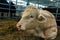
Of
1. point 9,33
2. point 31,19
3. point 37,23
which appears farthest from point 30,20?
point 9,33

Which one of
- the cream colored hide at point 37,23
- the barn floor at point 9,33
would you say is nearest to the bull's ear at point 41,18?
the cream colored hide at point 37,23

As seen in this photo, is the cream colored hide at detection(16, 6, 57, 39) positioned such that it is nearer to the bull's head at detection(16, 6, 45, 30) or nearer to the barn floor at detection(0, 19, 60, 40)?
the bull's head at detection(16, 6, 45, 30)

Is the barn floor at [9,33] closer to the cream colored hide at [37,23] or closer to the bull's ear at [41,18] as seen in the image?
the cream colored hide at [37,23]

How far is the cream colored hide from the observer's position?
10.9 feet

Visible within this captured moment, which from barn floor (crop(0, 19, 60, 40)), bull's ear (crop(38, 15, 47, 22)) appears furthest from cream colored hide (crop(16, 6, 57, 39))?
barn floor (crop(0, 19, 60, 40))

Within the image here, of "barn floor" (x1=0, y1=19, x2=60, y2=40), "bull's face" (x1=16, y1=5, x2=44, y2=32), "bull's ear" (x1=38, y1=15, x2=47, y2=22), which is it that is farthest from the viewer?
"barn floor" (x1=0, y1=19, x2=60, y2=40)

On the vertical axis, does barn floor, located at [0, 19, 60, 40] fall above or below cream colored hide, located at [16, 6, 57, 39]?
below

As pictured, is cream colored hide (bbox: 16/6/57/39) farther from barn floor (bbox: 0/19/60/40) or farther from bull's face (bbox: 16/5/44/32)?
barn floor (bbox: 0/19/60/40)

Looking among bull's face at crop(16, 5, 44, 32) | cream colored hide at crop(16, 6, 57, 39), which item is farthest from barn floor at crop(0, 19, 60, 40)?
bull's face at crop(16, 5, 44, 32)

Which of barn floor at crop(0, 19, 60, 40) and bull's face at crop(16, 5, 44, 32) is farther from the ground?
bull's face at crop(16, 5, 44, 32)

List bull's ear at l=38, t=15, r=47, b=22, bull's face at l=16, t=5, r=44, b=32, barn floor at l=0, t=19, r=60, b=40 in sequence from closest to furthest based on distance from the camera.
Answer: bull's face at l=16, t=5, r=44, b=32 < bull's ear at l=38, t=15, r=47, b=22 < barn floor at l=0, t=19, r=60, b=40

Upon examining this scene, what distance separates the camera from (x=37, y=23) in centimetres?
347

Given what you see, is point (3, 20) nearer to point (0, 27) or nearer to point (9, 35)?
point (0, 27)

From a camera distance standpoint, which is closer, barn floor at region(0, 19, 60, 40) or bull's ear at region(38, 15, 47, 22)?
bull's ear at region(38, 15, 47, 22)
